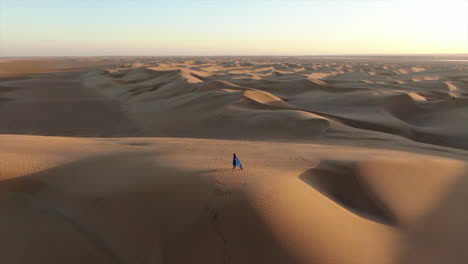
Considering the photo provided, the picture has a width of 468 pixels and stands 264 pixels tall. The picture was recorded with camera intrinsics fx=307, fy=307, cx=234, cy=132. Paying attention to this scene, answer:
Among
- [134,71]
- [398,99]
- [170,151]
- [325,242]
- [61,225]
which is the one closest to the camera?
[325,242]

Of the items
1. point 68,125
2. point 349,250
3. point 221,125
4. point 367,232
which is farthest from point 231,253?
point 68,125

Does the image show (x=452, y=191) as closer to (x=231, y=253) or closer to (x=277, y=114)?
(x=231, y=253)

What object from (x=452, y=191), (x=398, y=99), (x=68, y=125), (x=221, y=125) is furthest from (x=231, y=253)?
(x=398, y=99)

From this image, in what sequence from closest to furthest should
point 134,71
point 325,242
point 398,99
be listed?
point 325,242 < point 398,99 < point 134,71

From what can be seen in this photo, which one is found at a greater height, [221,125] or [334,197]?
[334,197]

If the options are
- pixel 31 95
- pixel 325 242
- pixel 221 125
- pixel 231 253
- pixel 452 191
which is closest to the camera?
pixel 231 253

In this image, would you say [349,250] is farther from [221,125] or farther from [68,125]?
[68,125]

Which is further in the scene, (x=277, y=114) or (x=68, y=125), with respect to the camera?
(x=68, y=125)

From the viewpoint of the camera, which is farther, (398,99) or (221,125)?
(398,99)

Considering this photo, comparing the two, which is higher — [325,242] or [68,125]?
[325,242]
